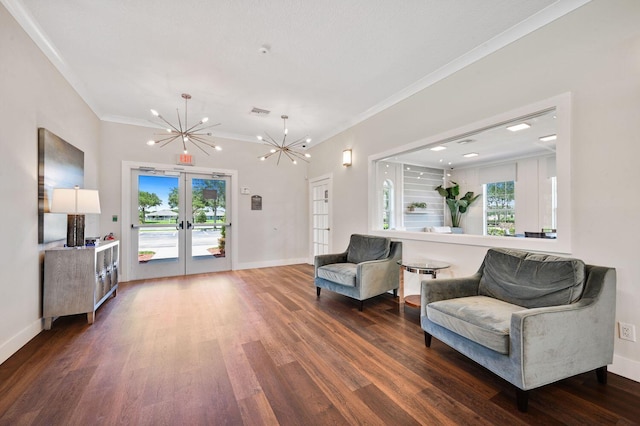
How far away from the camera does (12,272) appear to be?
224 cm

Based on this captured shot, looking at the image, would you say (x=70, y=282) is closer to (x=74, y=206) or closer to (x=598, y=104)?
(x=74, y=206)

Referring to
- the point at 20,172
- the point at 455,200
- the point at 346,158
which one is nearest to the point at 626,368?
the point at 346,158

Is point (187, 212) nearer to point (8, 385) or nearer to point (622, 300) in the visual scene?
point (8, 385)

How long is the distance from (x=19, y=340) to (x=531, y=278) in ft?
14.5

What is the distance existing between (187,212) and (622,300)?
5894 millimetres

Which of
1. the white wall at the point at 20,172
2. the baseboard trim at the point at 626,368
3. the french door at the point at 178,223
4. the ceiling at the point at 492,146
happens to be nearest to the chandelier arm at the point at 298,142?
the french door at the point at 178,223

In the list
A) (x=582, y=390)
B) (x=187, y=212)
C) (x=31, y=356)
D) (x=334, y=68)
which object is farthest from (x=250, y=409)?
(x=187, y=212)

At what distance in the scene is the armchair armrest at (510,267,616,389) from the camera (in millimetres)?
1564

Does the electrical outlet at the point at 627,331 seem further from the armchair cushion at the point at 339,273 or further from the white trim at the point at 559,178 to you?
the armchair cushion at the point at 339,273

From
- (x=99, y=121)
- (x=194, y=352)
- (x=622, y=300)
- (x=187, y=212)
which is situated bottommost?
(x=194, y=352)

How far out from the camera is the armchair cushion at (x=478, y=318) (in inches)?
67.2

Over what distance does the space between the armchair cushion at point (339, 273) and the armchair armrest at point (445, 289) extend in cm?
108

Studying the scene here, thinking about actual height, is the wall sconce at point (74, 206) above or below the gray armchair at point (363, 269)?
above

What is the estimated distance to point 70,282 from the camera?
277cm
